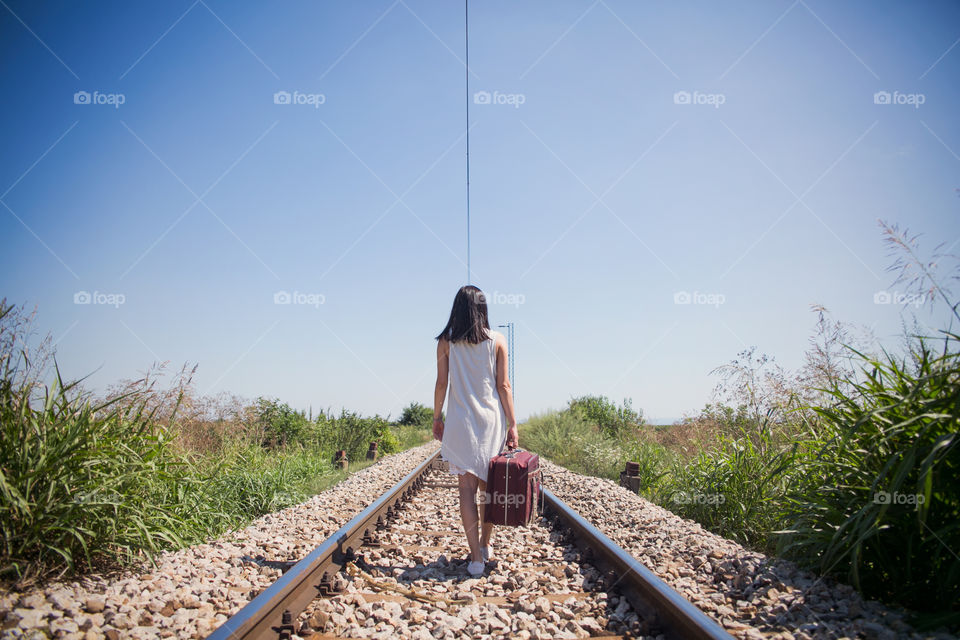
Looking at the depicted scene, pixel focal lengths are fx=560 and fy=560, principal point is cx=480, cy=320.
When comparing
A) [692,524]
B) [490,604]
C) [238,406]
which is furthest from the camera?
[238,406]

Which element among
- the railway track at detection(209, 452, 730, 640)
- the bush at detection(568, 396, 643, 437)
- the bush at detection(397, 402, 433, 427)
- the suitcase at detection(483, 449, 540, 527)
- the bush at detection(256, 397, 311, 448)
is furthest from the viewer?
the bush at detection(397, 402, 433, 427)

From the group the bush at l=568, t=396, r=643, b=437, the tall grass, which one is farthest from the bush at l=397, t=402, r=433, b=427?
the tall grass

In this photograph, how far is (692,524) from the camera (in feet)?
15.7

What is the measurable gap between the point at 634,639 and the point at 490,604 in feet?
2.64

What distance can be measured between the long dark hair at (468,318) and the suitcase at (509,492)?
88 centimetres

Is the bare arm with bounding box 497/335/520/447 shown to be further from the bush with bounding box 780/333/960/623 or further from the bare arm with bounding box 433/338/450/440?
the bush with bounding box 780/333/960/623

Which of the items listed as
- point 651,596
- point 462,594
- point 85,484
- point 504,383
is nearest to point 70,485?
point 85,484

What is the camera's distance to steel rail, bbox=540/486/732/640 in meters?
2.46

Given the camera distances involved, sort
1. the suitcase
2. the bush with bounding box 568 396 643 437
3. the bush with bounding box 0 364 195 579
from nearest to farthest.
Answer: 1. the bush with bounding box 0 364 195 579
2. the suitcase
3. the bush with bounding box 568 396 643 437

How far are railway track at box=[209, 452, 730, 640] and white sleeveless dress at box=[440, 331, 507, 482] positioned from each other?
737mm

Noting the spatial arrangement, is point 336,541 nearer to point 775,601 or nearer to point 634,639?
point 634,639

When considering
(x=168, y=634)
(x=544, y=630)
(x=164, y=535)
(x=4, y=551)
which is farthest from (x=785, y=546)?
(x=4, y=551)

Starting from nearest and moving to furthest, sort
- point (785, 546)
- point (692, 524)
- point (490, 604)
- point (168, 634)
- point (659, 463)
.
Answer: point (168, 634), point (490, 604), point (785, 546), point (692, 524), point (659, 463)

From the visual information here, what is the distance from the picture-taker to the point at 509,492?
12.5 feet
